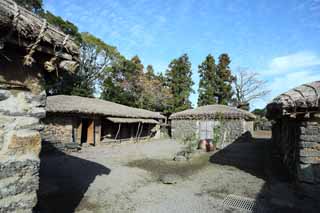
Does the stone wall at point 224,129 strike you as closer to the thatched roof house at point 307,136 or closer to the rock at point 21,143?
the thatched roof house at point 307,136

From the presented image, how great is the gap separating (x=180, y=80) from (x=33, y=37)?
92.6 feet

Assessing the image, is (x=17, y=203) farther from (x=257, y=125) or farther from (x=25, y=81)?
(x=257, y=125)

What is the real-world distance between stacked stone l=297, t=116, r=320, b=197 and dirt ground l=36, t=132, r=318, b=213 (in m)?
0.49

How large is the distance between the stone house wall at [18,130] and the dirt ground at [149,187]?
185cm

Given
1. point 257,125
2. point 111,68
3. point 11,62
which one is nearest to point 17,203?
point 11,62

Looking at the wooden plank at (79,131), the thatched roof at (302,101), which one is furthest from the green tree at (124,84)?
the thatched roof at (302,101)

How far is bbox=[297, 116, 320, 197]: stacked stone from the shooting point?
4.45 m

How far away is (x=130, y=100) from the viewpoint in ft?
87.8

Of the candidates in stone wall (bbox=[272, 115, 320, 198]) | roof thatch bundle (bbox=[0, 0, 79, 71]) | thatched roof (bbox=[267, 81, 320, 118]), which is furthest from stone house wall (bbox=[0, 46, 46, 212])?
stone wall (bbox=[272, 115, 320, 198])

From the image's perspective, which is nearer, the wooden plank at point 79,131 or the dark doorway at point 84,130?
the wooden plank at point 79,131

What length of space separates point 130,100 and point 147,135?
28.6 ft

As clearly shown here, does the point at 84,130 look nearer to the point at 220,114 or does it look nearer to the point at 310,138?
the point at 220,114

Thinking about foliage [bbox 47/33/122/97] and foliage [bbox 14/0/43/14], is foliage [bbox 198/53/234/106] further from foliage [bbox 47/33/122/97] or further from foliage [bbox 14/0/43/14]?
foliage [bbox 14/0/43/14]

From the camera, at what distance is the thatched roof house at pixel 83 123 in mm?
11312
